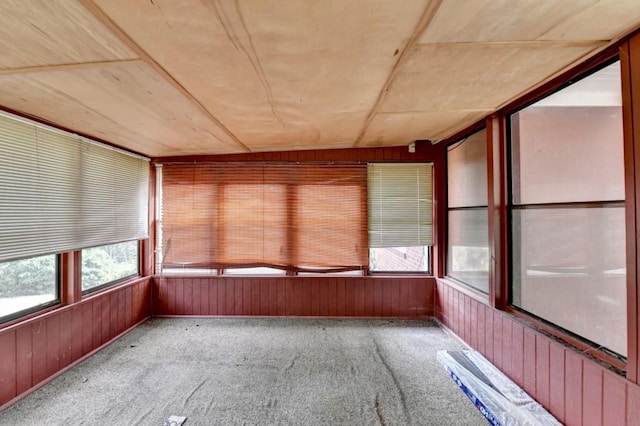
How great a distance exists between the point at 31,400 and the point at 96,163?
6.75 feet

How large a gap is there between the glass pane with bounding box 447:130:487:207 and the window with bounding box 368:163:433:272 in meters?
0.31

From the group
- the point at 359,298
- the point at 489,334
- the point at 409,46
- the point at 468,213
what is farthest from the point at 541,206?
the point at 359,298

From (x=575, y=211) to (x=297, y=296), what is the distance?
2.93 meters

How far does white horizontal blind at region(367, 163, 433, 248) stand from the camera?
3.64 m

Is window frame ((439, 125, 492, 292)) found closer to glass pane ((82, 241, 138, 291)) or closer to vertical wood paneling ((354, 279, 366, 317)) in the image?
vertical wood paneling ((354, 279, 366, 317))

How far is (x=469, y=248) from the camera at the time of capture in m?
2.98

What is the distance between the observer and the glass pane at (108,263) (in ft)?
9.25

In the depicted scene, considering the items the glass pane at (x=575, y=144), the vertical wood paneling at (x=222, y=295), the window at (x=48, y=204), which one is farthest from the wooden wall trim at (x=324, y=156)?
the vertical wood paneling at (x=222, y=295)

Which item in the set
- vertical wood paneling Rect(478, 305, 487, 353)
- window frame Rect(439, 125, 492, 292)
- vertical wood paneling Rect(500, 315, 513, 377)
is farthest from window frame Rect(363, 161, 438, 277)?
vertical wood paneling Rect(500, 315, 513, 377)

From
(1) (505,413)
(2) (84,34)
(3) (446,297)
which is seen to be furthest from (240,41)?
(3) (446,297)

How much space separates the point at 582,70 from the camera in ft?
5.43

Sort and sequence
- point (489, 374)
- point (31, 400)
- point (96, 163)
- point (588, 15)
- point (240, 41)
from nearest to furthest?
point (588, 15)
point (240, 41)
point (31, 400)
point (489, 374)
point (96, 163)

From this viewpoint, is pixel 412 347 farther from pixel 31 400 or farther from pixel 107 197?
pixel 107 197

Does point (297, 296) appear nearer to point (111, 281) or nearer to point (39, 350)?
point (111, 281)
